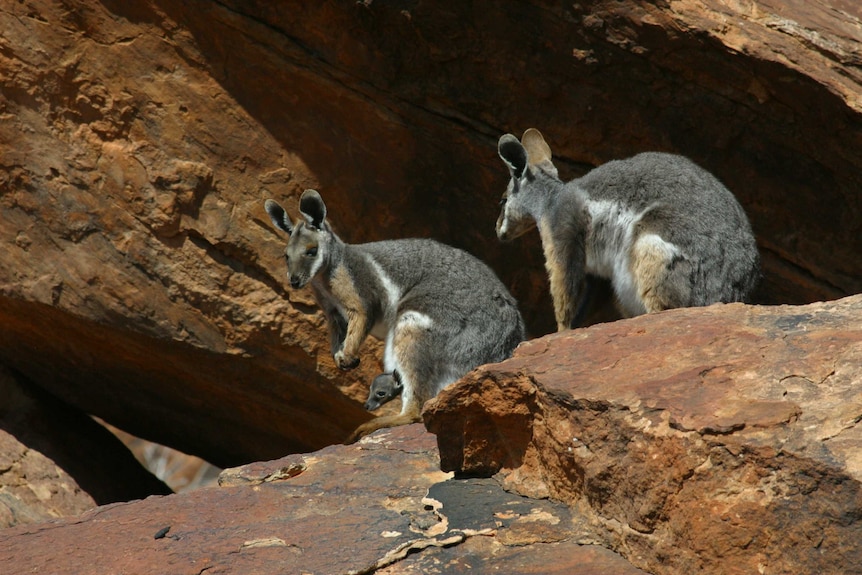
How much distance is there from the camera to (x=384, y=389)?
6922 mm

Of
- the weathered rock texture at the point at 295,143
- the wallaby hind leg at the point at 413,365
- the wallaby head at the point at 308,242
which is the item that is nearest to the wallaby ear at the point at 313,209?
the wallaby head at the point at 308,242

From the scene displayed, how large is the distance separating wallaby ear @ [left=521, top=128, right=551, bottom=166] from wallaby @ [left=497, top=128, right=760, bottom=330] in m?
0.31

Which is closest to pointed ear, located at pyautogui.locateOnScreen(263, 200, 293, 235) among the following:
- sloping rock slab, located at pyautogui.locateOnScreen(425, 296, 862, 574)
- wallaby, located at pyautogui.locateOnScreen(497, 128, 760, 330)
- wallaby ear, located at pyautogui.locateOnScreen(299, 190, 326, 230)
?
wallaby ear, located at pyautogui.locateOnScreen(299, 190, 326, 230)

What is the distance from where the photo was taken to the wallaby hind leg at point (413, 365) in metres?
6.68

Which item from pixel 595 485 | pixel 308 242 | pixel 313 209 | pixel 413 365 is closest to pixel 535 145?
pixel 313 209

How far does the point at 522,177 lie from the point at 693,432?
12.1 ft

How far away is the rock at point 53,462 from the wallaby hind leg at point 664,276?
15.0ft

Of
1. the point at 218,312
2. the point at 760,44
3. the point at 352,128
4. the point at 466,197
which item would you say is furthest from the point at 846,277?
the point at 218,312

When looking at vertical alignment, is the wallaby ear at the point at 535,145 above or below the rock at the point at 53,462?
above

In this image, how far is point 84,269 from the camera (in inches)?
312

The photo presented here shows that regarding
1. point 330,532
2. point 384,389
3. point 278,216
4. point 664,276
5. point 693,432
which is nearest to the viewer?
point 693,432

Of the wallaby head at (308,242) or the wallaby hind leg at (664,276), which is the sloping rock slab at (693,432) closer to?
the wallaby hind leg at (664,276)

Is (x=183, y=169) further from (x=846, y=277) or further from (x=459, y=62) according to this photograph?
(x=846, y=277)

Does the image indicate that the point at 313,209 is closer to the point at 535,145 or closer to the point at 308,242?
the point at 308,242
